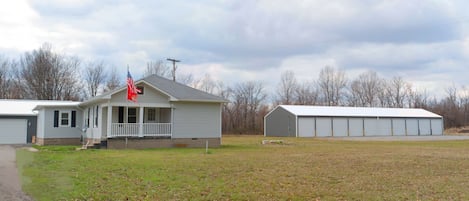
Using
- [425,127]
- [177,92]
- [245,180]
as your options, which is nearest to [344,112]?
[425,127]

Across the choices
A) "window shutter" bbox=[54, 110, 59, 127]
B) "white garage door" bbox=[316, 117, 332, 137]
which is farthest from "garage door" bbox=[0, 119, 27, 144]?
"white garage door" bbox=[316, 117, 332, 137]

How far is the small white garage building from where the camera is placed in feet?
163

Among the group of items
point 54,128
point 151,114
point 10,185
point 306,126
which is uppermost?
point 151,114

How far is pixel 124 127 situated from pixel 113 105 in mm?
1448

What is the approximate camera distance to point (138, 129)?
25266 millimetres

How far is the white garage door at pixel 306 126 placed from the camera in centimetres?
4878

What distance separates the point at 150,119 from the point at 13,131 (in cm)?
1178

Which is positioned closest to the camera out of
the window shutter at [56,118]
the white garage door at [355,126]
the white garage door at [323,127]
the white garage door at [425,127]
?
the window shutter at [56,118]

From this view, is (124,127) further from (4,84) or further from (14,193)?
(4,84)

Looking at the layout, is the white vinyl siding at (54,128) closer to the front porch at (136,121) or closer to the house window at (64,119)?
the house window at (64,119)

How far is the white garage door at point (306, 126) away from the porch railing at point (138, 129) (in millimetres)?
25242

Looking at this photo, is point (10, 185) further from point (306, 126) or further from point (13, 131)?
point (306, 126)

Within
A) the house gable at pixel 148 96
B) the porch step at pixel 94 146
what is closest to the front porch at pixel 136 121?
the house gable at pixel 148 96

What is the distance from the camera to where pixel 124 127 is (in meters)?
24.8
